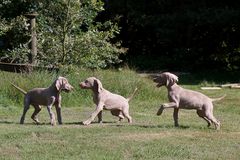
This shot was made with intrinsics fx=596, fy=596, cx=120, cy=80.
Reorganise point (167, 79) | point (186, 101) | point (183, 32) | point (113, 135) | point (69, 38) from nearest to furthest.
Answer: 1. point (113, 135)
2. point (186, 101)
3. point (167, 79)
4. point (69, 38)
5. point (183, 32)

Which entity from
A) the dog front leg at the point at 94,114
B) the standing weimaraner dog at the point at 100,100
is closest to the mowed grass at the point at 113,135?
the dog front leg at the point at 94,114

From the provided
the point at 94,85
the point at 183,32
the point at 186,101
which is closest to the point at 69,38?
the point at 94,85

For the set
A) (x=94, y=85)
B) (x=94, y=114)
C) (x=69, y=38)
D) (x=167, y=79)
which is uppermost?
(x=69, y=38)

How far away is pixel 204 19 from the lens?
73.2ft

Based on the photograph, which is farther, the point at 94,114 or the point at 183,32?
the point at 183,32

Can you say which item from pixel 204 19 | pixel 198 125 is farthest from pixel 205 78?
pixel 198 125

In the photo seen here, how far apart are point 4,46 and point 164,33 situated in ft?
21.9

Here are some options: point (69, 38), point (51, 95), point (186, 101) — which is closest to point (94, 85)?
point (51, 95)

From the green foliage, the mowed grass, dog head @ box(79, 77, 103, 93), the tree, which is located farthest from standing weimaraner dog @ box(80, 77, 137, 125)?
the green foliage

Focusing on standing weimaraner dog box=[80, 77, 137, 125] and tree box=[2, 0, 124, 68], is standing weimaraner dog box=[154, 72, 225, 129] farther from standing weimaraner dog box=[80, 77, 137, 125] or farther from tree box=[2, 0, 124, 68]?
tree box=[2, 0, 124, 68]

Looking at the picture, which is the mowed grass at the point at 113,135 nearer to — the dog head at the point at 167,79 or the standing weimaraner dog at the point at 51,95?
the standing weimaraner dog at the point at 51,95

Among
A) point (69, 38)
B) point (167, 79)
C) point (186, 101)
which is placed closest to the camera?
point (186, 101)

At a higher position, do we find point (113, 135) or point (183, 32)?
point (183, 32)

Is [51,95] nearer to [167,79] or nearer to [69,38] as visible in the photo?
[167,79]
